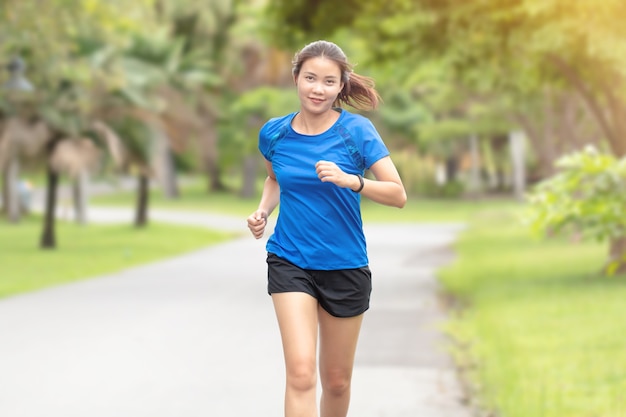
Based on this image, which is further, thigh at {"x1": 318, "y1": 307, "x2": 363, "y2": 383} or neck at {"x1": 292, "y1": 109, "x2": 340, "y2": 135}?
thigh at {"x1": 318, "y1": 307, "x2": 363, "y2": 383}

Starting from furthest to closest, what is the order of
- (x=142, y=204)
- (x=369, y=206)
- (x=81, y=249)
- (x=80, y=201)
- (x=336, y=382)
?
1. (x=369, y=206)
2. (x=80, y=201)
3. (x=142, y=204)
4. (x=81, y=249)
5. (x=336, y=382)

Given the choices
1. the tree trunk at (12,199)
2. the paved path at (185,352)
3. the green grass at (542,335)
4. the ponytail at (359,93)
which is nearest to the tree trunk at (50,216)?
the paved path at (185,352)

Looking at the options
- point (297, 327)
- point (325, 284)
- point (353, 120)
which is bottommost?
point (297, 327)

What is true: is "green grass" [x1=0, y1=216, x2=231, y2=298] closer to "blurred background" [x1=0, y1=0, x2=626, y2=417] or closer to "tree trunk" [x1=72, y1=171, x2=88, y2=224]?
"blurred background" [x1=0, y1=0, x2=626, y2=417]

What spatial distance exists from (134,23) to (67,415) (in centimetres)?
1859

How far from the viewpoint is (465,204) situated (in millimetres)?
58406

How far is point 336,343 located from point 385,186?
2.48 ft

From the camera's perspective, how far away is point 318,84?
199 inches

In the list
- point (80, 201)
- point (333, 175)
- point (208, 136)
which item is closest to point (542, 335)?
point (333, 175)

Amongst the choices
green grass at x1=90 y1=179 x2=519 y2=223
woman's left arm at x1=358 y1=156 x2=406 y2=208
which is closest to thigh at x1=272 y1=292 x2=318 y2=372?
woman's left arm at x1=358 y1=156 x2=406 y2=208

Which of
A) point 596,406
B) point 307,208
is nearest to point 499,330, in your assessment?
point 596,406

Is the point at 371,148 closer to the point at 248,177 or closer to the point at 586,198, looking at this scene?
the point at 586,198

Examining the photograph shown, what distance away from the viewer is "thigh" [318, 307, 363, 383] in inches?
205

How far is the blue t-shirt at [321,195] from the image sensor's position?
501cm
